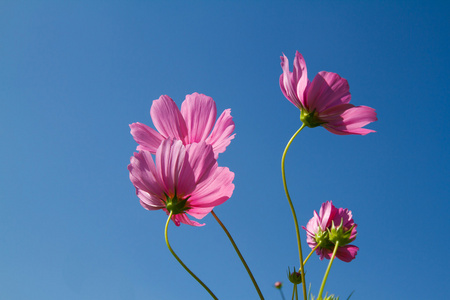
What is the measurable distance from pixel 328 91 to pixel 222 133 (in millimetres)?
254

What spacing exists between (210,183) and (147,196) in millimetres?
128

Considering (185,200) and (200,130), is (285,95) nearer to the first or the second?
(200,130)

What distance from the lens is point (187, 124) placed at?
2.39ft

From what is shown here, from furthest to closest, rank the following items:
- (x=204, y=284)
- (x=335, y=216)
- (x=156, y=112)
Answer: (x=335, y=216) < (x=156, y=112) < (x=204, y=284)

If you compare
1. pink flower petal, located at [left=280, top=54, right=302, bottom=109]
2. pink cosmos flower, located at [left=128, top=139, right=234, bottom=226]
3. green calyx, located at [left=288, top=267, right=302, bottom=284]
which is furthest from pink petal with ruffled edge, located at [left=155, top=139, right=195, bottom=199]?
green calyx, located at [left=288, top=267, right=302, bottom=284]

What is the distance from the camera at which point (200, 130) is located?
2.38 feet

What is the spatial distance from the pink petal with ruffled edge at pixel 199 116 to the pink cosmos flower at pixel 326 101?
0.19 meters

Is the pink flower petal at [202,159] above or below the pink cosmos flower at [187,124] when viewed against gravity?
below

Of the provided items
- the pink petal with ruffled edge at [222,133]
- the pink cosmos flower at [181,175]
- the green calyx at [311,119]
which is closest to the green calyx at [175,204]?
the pink cosmos flower at [181,175]

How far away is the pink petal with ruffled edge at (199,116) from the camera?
2.36ft

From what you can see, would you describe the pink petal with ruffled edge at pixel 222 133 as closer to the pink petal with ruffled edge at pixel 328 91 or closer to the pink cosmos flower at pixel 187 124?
the pink cosmos flower at pixel 187 124

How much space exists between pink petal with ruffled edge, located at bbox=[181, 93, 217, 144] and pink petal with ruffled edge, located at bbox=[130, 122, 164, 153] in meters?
0.07

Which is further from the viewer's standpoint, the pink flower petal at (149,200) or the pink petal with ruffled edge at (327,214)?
the pink petal with ruffled edge at (327,214)

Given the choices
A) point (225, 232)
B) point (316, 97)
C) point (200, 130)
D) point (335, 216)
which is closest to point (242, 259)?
point (225, 232)
